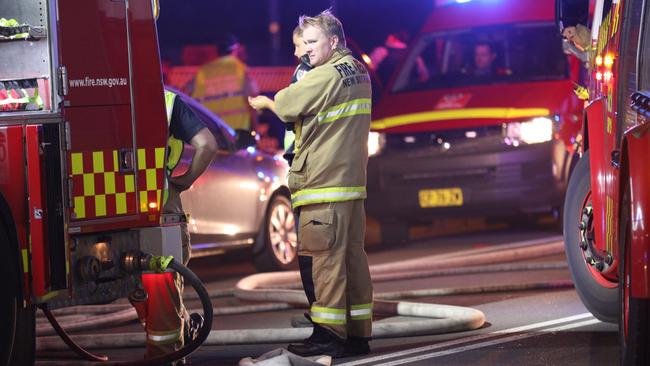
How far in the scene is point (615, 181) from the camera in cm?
671

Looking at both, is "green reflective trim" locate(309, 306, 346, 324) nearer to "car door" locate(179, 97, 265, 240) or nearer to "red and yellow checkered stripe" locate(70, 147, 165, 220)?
"red and yellow checkered stripe" locate(70, 147, 165, 220)

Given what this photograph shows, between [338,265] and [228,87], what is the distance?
25.7 ft

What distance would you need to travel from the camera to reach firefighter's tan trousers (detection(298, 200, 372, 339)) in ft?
24.0

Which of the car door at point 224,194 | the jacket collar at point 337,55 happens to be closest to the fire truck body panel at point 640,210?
the jacket collar at point 337,55

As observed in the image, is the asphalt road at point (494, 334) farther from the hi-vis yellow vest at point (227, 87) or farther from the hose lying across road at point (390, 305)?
the hi-vis yellow vest at point (227, 87)

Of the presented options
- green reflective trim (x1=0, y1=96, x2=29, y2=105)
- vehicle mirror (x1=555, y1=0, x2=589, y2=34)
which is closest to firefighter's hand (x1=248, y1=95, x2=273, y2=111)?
green reflective trim (x1=0, y1=96, x2=29, y2=105)

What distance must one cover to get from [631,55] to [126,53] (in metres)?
2.44

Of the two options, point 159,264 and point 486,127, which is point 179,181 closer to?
point 159,264

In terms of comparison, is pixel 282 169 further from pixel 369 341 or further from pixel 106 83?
pixel 106 83

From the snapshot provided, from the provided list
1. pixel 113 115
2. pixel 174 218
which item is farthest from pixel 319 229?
pixel 113 115

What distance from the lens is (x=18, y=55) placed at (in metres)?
6.75

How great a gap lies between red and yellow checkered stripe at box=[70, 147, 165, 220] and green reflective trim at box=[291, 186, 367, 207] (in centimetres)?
75

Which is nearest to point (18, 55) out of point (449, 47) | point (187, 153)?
point (187, 153)

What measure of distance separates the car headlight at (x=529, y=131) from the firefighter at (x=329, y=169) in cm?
519
